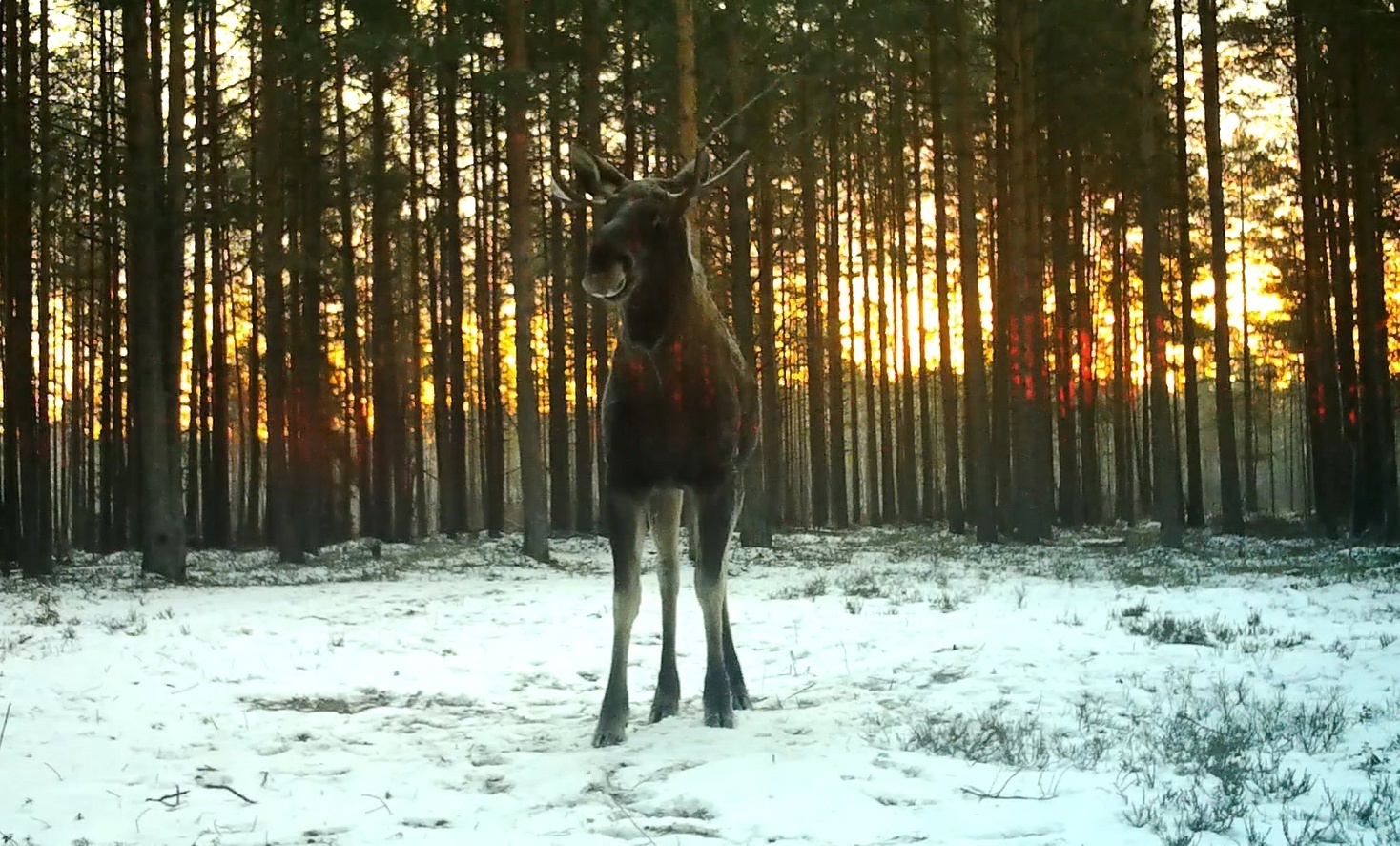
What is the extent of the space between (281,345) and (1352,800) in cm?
1920

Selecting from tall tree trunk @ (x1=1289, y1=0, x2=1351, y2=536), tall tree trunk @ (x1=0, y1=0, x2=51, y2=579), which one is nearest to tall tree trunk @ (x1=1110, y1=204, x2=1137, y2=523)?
tall tree trunk @ (x1=1289, y1=0, x2=1351, y2=536)

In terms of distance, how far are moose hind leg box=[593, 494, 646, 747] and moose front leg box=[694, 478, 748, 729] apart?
1.21ft

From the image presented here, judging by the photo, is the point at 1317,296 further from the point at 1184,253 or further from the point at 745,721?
the point at 745,721

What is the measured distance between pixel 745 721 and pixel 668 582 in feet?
3.03

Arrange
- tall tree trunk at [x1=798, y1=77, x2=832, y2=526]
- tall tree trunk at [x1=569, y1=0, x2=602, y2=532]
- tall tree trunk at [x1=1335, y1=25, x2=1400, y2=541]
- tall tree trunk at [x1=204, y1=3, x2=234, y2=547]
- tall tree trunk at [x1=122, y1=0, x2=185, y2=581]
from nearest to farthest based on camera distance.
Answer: tall tree trunk at [x1=122, y1=0, x2=185, y2=581] → tall tree trunk at [x1=1335, y1=25, x2=1400, y2=541] → tall tree trunk at [x1=569, y1=0, x2=602, y2=532] → tall tree trunk at [x1=204, y1=3, x2=234, y2=547] → tall tree trunk at [x1=798, y1=77, x2=832, y2=526]

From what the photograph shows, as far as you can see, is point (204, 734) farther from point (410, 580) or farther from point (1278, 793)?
point (410, 580)

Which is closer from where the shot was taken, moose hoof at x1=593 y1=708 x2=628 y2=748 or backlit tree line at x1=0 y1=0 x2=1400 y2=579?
moose hoof at x1=593 y1=708 x2=628 y2=748

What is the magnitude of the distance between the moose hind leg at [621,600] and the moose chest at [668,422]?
169mm

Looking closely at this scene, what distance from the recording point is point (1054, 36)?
24.0 m

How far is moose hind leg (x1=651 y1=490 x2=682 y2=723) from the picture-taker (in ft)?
21.2

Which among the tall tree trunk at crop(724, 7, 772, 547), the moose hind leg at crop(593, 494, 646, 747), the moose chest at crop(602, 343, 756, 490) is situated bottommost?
the moose hind leg at crop(593, 494, 646, 747)

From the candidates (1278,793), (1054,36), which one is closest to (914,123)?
(1054,36)

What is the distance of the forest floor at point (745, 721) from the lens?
4605mm

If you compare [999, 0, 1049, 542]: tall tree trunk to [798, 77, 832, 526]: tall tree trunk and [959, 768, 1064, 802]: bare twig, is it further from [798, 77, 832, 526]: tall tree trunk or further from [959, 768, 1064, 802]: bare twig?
[959, 768, 1064, 802]: bare twig
